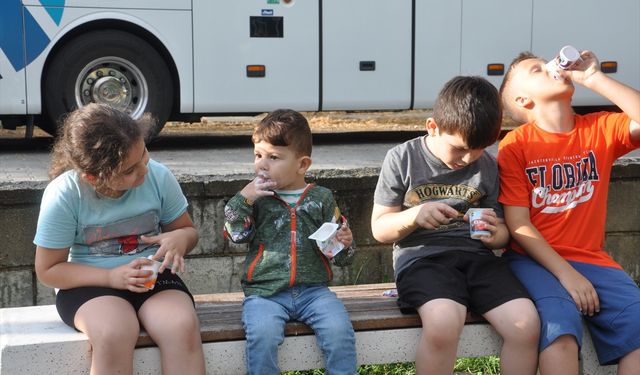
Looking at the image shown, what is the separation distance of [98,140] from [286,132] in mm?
644

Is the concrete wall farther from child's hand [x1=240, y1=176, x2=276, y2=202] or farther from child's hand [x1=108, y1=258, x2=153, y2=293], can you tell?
child's hand [x1=108, y1=258, x2=153, y2=293]

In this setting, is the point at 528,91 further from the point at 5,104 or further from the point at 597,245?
the point at 5,104

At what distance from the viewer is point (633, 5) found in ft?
28.4

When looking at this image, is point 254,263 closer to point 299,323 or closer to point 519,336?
point 299,323

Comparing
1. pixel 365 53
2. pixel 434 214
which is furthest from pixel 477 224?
pixel 365 53

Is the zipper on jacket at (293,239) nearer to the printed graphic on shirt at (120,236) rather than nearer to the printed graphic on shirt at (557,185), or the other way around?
the printed graphic on shirt at (120,236)

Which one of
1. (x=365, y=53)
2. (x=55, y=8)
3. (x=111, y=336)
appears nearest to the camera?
(x=111, y=336)

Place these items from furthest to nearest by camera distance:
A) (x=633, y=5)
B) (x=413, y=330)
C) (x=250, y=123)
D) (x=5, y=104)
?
(x=250, y=123)
(x=633, y=5)
(x=5, y=104)
(x=413, y=330)

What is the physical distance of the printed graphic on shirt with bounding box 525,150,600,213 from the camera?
3.59 metres

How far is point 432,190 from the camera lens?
3.52 metres

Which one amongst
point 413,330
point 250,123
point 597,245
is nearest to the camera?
point 413,330

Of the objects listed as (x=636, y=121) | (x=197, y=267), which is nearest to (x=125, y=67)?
(x=197, y=267)

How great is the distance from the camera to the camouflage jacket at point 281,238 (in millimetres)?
3365

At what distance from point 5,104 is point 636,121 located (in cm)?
512
